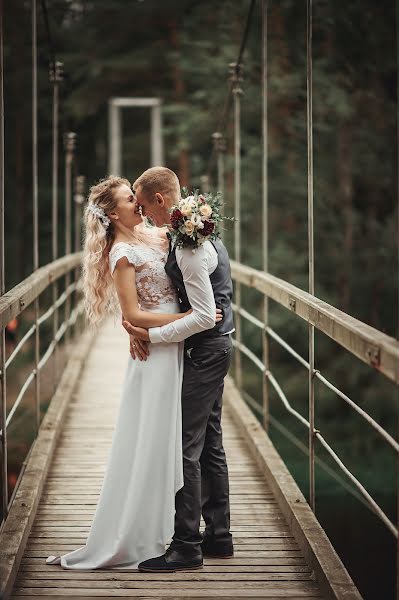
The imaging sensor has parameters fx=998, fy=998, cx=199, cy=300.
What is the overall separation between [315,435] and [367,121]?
9.91 meters

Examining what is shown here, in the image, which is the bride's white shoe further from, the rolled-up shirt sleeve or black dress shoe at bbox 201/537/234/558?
the rolled-up shirt sleeve

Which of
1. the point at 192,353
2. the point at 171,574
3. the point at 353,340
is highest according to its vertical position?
the point at 353,340

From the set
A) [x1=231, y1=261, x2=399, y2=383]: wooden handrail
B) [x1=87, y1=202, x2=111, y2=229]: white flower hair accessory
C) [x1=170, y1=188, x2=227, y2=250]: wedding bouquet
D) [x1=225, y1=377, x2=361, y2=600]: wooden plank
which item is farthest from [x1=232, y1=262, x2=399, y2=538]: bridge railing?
[x1=87, y1=202, x2=111, y2=229]: white flower hair accessory

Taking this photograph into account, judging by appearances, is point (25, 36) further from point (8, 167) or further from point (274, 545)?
point (274, 545)

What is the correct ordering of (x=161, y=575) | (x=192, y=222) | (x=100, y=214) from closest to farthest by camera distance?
(x=192, y=222) → (x=161, y=575) → (x=100, y=214)

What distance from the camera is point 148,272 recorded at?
112 inches

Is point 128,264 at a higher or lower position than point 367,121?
lower

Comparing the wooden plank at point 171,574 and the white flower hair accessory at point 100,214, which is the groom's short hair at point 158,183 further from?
the wooden plank at point 171,574

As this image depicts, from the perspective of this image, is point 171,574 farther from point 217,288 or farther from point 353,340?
point 353,340

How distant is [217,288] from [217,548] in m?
0.78

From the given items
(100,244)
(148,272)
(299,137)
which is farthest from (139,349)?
(299,137)

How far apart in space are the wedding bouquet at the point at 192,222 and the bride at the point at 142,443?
0.18m

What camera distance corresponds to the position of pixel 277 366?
12.7 m

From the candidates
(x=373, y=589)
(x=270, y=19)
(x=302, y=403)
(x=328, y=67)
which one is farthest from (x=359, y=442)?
(x=270, y=19)
